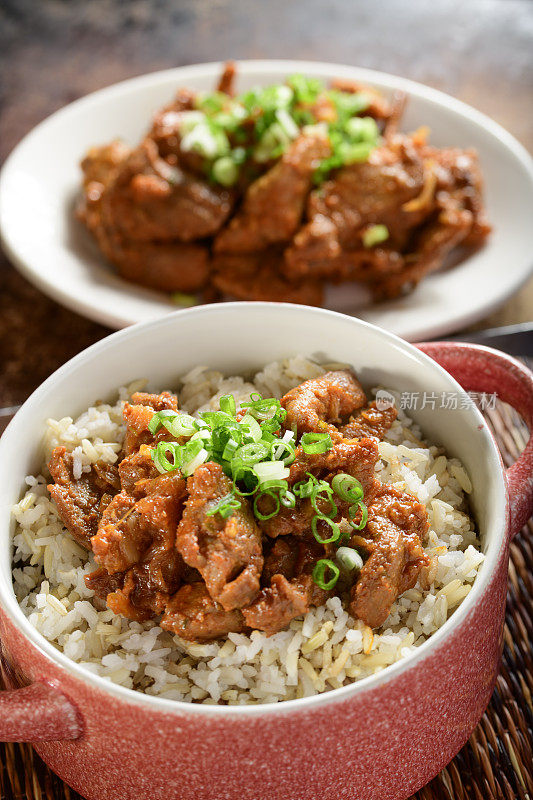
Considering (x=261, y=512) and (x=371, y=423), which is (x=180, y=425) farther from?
(x=371, y=423)

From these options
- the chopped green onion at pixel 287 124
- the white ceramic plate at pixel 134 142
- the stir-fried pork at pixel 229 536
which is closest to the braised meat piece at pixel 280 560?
the stir-fried pork at pixel 229 536

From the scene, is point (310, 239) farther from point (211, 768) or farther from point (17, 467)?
point (211, 768)

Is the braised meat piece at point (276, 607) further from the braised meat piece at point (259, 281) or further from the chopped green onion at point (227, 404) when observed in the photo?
the braised meat piece at point (259, 281)

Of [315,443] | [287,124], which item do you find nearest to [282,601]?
[315,443]

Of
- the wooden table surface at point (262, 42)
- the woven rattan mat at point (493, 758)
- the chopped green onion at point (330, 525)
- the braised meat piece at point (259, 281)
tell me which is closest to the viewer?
the chopped green onion at point (330, 525)

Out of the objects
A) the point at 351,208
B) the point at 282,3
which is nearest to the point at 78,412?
the point at 351,208

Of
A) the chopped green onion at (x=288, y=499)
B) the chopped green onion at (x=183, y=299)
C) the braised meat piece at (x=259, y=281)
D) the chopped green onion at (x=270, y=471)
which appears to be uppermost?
the chopped green onion at (x=270, y=471)
